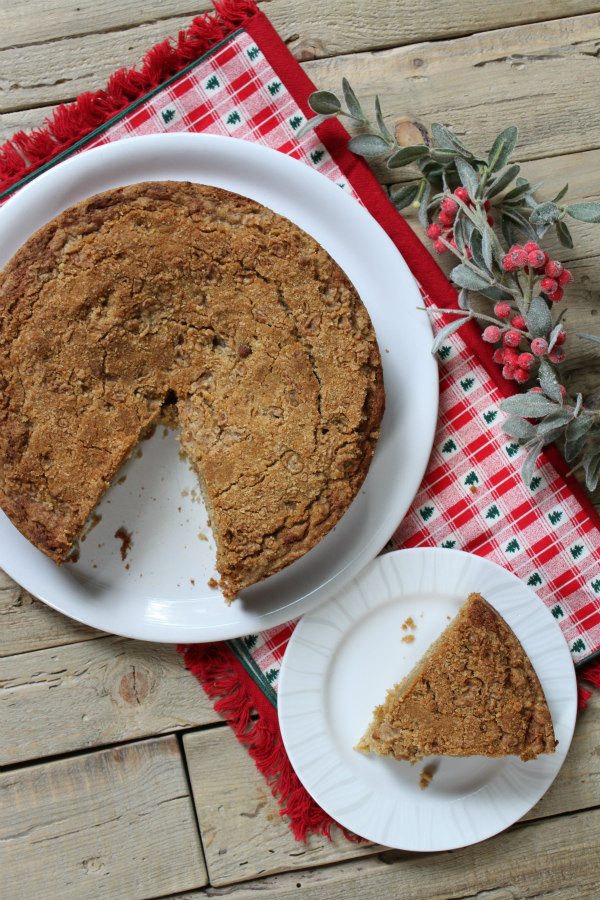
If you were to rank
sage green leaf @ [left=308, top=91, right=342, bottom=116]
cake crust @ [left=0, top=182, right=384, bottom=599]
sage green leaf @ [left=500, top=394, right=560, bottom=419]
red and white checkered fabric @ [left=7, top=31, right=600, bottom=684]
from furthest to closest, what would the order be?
red and white checkered fabric @ [left=7, top=31, right=600, bottom=684] → sage green leaf @ [left=308, top=91, right=342, bottom=116] → sage green leaf @ [left=500, top=394, right=560, bottom=419] → cake crust @ [left=0, top=182, right=384, bottom=599]

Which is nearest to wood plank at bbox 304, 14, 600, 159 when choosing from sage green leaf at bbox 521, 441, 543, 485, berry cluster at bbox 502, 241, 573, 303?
berry cluster at bbox 502, 241, 573, 303

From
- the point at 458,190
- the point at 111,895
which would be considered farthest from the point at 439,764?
the point at 458,190

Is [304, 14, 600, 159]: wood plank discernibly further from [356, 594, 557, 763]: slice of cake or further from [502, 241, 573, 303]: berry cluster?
[356, 594, 557, 763]: slice of cake

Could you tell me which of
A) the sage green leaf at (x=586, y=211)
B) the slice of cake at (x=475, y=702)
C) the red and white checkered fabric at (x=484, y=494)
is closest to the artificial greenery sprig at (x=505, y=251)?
the sage green leaf at (x=586, y=211)

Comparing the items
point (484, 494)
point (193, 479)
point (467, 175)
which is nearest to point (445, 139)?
point (467, 175)

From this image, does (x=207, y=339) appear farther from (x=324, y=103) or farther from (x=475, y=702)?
(x=475, y=702)

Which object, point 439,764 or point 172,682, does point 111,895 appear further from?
point 439,764

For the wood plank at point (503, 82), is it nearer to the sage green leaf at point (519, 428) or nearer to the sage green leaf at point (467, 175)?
the sage green leaf at point (467, 175)
